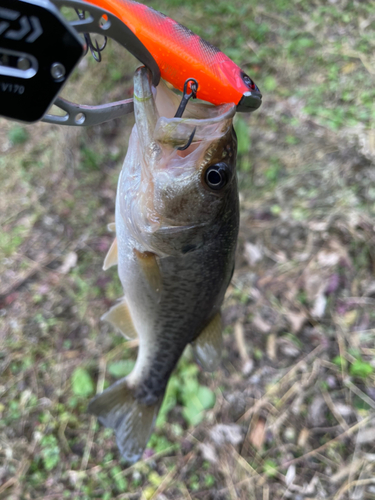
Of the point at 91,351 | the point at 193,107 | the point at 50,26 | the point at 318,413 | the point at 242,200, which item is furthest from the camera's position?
the point at 242,200

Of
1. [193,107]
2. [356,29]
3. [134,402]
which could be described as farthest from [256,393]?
[356,29]

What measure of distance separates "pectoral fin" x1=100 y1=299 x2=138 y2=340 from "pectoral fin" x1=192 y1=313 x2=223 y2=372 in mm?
454

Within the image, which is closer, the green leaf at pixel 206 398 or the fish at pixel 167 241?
the fish at pixel 167 241

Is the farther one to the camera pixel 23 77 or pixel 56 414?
pixel 56 414

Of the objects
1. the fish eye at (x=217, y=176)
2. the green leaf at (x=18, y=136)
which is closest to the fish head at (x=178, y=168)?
the fish eye at (x=217, y=176)

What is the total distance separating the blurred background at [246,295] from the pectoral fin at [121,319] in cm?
100

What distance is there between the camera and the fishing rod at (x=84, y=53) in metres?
0.69

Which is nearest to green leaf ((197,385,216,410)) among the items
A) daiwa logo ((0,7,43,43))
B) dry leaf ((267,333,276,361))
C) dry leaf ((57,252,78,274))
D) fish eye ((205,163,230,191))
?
dry leaf ((267,333,276,361))

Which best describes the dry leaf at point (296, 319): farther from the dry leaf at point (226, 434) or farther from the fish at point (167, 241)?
the fish at point (167, 241)

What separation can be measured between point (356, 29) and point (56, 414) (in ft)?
16.6

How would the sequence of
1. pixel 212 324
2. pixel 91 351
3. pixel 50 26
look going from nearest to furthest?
1. pixel 50 26
2. pixel 212 324
3. pixel 91 351

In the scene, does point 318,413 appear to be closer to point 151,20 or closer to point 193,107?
point 193,107

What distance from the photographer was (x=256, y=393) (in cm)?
259

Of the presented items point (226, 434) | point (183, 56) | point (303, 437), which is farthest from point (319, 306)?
point (183, 56)
